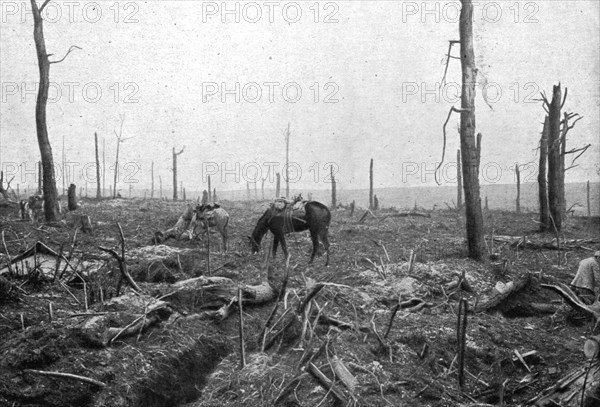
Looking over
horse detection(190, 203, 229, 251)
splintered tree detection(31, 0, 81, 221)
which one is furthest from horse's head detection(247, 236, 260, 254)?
splintered tree detection(31, 0, 81, 221)

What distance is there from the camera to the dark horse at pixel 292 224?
1044 cm

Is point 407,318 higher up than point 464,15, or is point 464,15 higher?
point 464,15

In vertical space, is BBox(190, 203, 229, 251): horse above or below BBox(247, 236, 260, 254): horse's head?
above

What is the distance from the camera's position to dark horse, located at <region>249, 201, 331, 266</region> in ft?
34.2

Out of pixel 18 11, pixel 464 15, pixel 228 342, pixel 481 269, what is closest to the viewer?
pixel 228 342

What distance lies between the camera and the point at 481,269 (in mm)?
9141

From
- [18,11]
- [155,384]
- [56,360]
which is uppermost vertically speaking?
[18,11]

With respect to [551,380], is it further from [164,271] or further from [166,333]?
[164,271]

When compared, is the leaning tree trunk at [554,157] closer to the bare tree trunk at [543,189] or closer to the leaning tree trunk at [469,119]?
the bare tree trunk at [543,189]

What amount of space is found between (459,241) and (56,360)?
1152cm

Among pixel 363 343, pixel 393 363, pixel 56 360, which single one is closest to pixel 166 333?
pixel 56 360

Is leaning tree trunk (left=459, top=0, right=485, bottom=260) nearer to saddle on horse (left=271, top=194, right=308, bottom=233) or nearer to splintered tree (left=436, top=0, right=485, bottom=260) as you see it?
splintered tree (left=436, top=0, right=485, bottom=260)

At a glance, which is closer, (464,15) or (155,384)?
(155,384)

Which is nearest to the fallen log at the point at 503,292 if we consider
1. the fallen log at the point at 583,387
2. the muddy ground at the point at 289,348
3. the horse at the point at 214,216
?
the muddy ground at the point at 289,348
